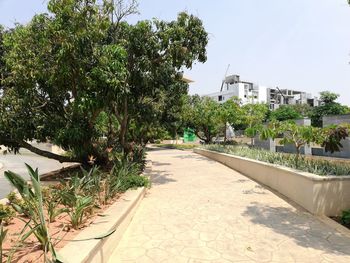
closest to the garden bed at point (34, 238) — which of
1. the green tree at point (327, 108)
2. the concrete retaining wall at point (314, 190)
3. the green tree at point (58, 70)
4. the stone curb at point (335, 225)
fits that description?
the green tree at point (58, 70)

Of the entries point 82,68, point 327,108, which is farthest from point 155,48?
point 327,108

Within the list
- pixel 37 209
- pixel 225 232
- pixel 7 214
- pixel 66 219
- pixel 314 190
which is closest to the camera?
pixel 37 209

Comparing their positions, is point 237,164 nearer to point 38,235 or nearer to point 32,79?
point 32,79

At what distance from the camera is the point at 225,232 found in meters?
5.67

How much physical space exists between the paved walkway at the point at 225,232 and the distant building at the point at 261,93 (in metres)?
85.8

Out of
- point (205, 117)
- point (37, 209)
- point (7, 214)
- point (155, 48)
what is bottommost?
point (7, 214)

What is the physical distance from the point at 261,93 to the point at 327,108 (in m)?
45.3

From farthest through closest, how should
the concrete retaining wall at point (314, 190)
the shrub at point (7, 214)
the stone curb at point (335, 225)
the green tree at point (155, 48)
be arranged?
1. the green tree at point (155, 48)
2. the concrete retaining wall at point (314, 190)
3. the stone curb at point (335, 225)
4. the shrub at point (7, 214)

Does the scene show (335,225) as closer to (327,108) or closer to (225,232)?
(225,232)

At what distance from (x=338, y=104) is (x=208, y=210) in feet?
190

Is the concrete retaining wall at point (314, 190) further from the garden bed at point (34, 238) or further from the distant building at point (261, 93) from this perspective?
the distant building at point (261, 93)

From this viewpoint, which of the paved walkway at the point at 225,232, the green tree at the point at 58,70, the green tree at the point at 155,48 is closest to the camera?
the paved walkway at the point at 225,232

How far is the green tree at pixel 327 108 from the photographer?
5453 centimetres

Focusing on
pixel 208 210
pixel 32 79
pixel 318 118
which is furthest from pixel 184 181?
pixel 318 118
